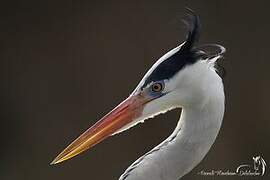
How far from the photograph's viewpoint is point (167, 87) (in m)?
1.82

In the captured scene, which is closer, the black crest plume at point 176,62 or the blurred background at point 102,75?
the black crest plume at point 176,62

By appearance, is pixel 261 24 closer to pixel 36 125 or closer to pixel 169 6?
pixel 169 6

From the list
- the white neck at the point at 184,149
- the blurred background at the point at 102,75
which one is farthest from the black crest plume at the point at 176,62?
the blurred background at the point at 102,75

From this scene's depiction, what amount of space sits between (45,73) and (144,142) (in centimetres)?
64

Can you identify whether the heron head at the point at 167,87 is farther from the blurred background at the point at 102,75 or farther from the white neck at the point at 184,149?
the blurred background at the point at 102,75

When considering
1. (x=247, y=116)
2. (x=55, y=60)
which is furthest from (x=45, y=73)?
(x=247, y=116)

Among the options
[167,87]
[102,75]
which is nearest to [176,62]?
[167,87]

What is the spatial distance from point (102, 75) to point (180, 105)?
186 centimetres

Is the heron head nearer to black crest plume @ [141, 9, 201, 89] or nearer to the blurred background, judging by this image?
black crest plume @ [141, 9, 201, 89]

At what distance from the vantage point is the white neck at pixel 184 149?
1.78 metres

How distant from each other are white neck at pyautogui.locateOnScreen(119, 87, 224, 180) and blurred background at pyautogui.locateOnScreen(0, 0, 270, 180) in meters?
1.72

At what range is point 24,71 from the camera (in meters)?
3.76

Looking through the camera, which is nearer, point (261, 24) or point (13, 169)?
point (261, 24)

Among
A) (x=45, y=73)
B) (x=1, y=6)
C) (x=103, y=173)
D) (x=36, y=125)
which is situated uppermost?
(x=1, y=6)
